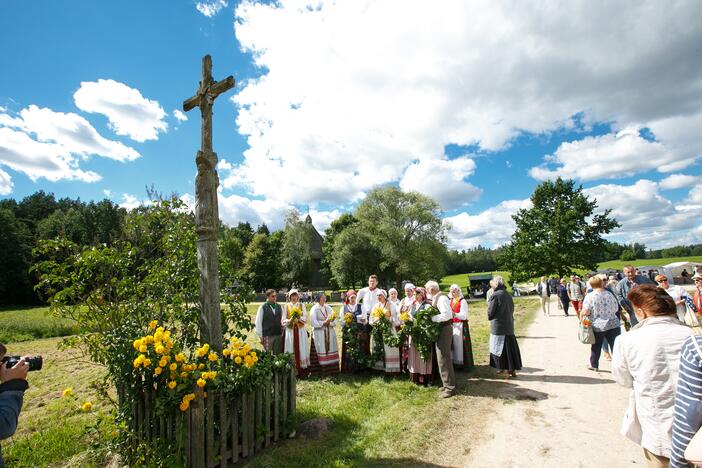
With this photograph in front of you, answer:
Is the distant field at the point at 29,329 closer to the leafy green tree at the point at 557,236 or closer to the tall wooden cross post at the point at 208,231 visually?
the tall wooden cross post at the point at 208,231

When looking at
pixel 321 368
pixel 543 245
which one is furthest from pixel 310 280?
pixel 321 368

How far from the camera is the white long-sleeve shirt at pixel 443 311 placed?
253 inches

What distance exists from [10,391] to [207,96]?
11.9 ft

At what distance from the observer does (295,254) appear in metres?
48.0

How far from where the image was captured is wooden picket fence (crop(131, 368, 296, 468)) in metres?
3.58

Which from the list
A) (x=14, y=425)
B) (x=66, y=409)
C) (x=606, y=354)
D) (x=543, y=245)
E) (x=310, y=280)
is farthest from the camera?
(x=310, y=280)

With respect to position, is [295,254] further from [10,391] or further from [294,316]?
[10,391]

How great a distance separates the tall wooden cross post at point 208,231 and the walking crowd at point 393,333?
3.20 m

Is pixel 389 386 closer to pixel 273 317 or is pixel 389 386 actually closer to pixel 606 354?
pixel 273 317

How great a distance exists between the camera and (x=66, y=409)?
20.9 feet

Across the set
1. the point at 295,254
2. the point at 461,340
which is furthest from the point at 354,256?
the point at 461,340

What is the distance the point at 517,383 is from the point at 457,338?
1.43 metres

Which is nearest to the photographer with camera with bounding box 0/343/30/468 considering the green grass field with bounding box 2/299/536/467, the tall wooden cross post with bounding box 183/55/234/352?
the green grass field with bounding box 2/299/536/467

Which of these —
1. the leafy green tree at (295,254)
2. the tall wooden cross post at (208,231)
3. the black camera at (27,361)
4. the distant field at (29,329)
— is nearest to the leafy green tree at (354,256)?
the leafy green tree at (295,254)
